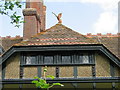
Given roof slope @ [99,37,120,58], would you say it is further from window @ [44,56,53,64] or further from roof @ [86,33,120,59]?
window @ [44,56,53,64]

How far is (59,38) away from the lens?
45.8ft

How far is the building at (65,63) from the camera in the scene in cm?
1307

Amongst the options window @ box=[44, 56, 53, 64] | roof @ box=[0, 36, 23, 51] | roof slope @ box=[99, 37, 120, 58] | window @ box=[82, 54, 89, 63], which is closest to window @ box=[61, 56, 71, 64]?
window @ box=[44, 56, 53, 64]

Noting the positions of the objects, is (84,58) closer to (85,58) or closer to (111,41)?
(85,58)

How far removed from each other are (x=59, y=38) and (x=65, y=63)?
138cm

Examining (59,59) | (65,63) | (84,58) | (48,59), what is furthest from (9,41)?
(84,58)

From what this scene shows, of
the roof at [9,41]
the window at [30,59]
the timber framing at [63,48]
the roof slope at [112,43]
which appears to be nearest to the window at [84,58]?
the timber framing at [63,48]

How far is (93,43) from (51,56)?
2039 mm

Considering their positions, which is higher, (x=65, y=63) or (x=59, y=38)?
(x=59, y=38)

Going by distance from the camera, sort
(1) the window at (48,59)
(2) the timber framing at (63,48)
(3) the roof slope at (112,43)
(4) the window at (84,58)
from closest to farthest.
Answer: (2) the timber framing at (63,48) → (4) the window at (84,58) → (1) the window at (48,59) → (3) the roof slope at (112,43)

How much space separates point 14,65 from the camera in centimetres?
1356

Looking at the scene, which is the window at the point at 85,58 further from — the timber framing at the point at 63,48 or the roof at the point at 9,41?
the roof at the point at 9,41

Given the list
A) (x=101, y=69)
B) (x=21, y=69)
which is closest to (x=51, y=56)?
(x=21, y=69)

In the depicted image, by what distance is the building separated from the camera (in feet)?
42.9
